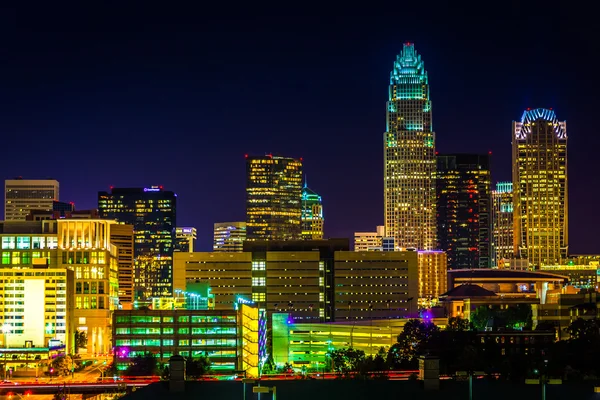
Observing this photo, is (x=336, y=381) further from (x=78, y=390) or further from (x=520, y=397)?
(x=78, y=390)

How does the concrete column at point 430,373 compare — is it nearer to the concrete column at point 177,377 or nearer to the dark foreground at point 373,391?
the dark foreground at point 373,391

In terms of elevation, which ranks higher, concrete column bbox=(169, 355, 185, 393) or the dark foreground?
concrete column bbox=(169, 355, 185, 393)

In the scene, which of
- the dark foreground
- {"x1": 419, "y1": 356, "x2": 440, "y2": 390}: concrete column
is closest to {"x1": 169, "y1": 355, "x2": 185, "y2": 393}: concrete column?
the dark foreground

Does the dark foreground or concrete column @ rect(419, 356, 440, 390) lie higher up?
concrete column @ rect(419, 356, 440, 390)

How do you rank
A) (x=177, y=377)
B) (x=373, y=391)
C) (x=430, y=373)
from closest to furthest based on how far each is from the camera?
1. (x=373, y=391)
2. (x=177, y=377)
3. (x=430, y=373)

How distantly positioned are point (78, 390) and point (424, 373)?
294ft

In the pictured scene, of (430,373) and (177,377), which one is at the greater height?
(430,373)

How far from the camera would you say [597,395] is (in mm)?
71562

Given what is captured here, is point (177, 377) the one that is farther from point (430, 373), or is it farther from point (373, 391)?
point (430, 373)

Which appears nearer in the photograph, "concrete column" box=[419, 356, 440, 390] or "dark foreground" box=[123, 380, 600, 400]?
"dark foreground" box=[123, 380, 600, 400]

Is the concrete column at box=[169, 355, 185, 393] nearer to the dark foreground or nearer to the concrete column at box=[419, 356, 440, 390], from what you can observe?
the dark foreground

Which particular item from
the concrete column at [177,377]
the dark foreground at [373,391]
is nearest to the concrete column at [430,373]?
the dark foreground at [373,391]

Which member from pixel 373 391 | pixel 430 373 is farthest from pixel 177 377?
pixel 430 373

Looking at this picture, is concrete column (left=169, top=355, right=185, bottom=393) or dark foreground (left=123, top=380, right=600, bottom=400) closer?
dark foreground (left=123, top=380, right=600, bottom=400)
